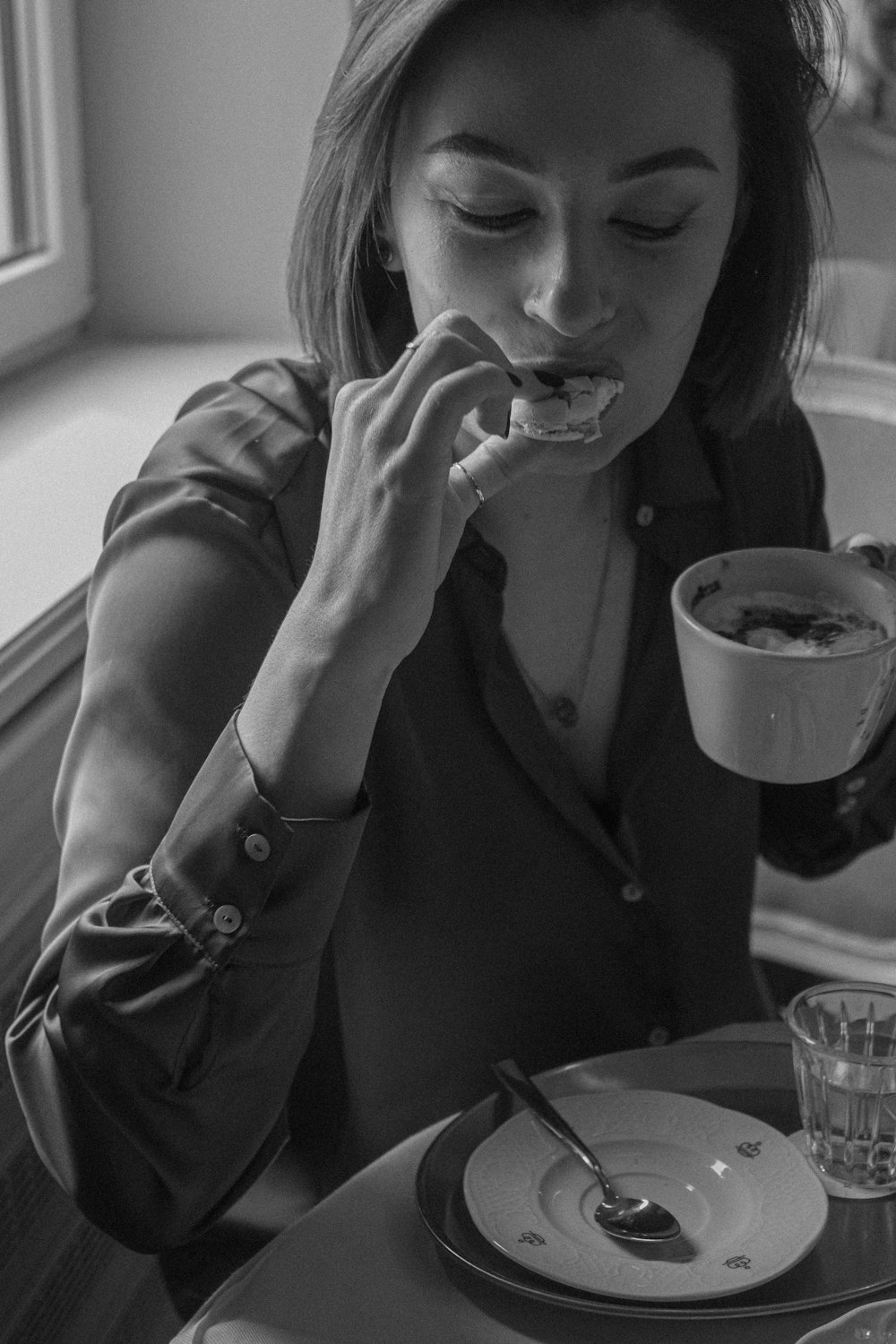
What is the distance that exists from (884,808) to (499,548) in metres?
0.44

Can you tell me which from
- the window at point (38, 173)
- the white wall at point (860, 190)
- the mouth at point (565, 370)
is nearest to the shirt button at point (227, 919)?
the mouth at point (565, 370)

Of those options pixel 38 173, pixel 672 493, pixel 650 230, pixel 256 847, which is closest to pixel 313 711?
pixel 256 847

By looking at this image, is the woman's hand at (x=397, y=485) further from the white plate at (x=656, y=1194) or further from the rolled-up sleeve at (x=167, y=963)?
the white plate at (x=656, y=1194)

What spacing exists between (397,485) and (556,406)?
0.17m

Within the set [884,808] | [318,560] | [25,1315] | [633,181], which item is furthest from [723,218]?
[25,1315]

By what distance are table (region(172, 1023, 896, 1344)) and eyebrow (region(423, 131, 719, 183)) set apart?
636mm

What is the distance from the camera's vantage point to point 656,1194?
2.95 ft

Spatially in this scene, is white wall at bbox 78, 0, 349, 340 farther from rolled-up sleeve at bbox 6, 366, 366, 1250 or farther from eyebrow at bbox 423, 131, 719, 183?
rolled-up sleeve at bbox 6, 366, 366, 1250

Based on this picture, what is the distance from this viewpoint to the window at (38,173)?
1.85 m

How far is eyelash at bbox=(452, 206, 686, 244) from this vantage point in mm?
1032

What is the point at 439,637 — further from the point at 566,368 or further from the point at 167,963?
the point at 167,963

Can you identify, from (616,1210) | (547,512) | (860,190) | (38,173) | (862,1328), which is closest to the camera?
(862,1328)

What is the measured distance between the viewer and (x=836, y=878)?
2037mm

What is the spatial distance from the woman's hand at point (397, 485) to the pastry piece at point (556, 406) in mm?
85
